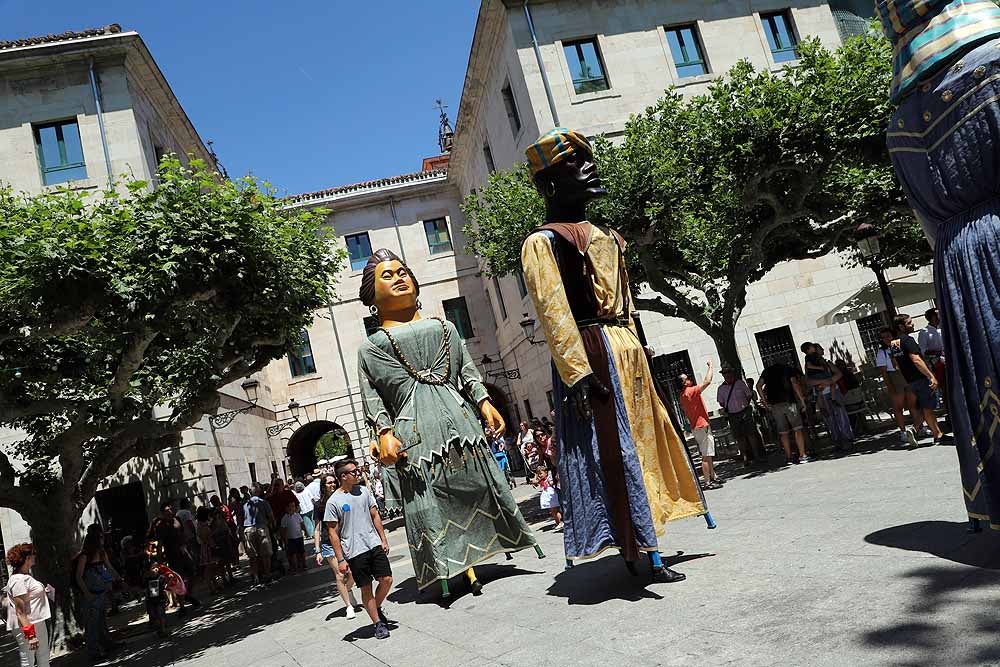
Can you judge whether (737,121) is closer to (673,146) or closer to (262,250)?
(673,146)

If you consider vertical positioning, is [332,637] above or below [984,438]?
below

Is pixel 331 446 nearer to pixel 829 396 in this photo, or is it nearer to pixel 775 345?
pixel 775 345

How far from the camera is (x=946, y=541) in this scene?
3670mm

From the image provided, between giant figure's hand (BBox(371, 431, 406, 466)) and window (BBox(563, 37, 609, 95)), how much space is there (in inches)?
647

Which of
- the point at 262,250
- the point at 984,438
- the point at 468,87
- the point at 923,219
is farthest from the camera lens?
the point at 468,87

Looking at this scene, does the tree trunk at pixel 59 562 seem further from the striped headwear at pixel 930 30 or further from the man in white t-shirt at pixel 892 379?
the man in white t-shirt at pixel 892 379

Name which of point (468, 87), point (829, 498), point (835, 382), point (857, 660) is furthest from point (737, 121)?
point (468, 87)

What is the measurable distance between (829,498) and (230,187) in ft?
25.0

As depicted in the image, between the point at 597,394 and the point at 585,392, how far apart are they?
0.38ft

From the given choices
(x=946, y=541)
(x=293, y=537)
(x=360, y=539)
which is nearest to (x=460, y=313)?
(x=293, y=537)

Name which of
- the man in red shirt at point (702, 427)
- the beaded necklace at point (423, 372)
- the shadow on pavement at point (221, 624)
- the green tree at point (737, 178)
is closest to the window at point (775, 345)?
the green tree at point (737, 178)

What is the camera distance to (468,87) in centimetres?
2438

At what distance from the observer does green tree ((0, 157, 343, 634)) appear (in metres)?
8.45

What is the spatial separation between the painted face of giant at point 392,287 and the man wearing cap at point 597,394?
185 cm
